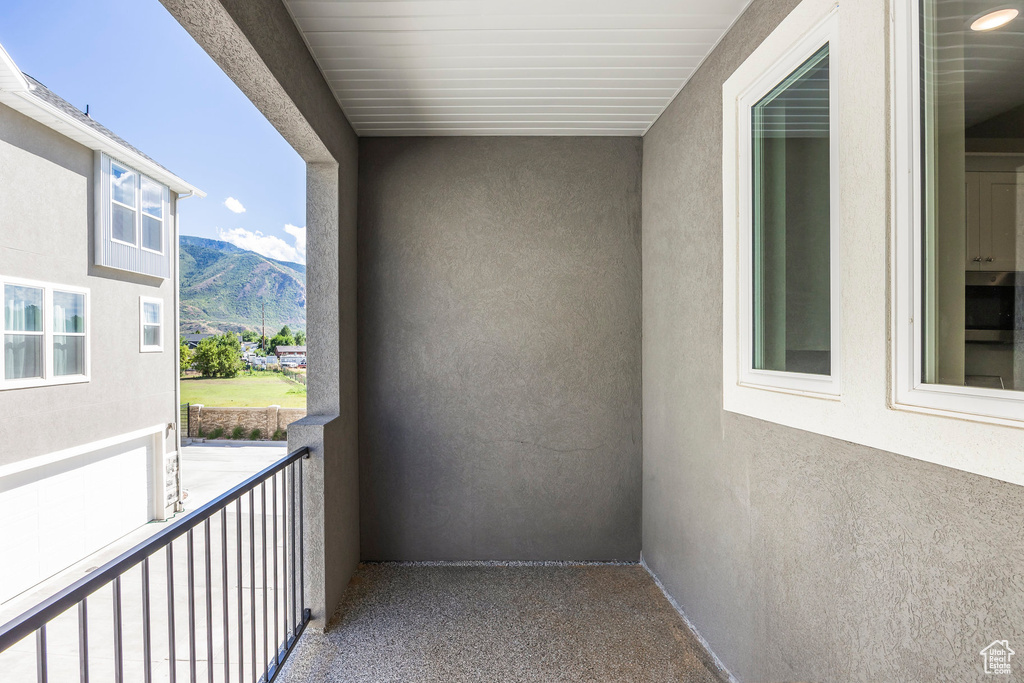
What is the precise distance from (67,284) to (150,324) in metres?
1.23

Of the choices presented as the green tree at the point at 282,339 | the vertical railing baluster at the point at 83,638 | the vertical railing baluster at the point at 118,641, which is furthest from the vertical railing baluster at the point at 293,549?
the green tree at the point at 282,339

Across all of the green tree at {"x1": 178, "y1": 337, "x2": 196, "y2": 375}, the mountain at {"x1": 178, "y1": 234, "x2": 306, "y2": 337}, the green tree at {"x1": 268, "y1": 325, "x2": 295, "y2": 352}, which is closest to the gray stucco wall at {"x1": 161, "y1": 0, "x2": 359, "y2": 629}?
the green tree at {"x1": 268, "y1": 325, "x2": 295, "y2": 352}

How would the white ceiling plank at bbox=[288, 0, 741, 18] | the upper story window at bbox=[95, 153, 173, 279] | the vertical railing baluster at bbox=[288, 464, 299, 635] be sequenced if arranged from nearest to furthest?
1. the white ceiling plank at bbox=[288, 0, 741, 18]
2. the vertical railing baluster at bbox=[288, 464, 299, 635]
3. the upper story window at bbox=[95, 153, 173, 279]

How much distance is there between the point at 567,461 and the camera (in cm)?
300

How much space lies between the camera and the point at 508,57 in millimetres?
2113

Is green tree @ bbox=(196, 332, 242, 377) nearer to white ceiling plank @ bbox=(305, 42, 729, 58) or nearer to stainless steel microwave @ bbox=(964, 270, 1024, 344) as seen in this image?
white ceiling plank @ bbox=(305, 42, 729, 58)

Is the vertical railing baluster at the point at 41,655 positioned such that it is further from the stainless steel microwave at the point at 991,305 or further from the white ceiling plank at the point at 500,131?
the white ceiling plank at the point at 500,131

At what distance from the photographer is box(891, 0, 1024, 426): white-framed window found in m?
0.87

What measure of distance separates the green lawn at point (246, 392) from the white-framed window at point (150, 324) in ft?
2.81

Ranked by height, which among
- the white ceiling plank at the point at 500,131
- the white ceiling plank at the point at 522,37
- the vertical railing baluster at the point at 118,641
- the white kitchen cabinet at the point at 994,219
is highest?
the white ceiling plank at the point at 500,131

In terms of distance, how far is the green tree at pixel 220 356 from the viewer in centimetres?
474

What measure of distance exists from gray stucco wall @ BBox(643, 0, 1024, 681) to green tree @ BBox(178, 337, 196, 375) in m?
5.23

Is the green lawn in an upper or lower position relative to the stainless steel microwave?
lower

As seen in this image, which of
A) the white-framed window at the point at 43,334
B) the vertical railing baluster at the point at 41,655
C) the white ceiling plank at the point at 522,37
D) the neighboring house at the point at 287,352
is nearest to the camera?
the vertical railing baluster at the point at 41,655
